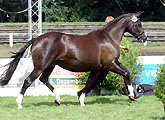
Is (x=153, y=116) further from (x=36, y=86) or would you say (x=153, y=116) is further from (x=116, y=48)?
(x=36, y=86)

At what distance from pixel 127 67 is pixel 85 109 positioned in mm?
2797

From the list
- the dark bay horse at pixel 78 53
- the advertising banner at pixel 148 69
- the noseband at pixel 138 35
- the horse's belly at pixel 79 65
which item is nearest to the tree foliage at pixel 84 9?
the advertising banner at pixel 148 69

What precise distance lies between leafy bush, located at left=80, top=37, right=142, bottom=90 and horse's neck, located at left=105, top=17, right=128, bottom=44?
5.03 ft

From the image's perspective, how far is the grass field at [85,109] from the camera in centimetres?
794

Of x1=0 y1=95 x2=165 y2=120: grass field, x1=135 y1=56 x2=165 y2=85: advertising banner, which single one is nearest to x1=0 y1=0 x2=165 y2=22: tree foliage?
x1=135 y1=56 x2=165 y2=85: advertising banner

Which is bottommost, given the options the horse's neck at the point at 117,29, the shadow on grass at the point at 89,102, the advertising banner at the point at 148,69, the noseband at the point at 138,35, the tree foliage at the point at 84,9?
the tree foliage at the point at 84,9

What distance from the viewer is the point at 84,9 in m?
37.9

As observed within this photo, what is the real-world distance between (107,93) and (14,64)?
10.1ft

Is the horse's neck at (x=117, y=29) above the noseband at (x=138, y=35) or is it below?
above

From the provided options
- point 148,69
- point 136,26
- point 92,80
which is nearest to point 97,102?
point 92,80

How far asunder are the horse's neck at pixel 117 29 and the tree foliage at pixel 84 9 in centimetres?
2474

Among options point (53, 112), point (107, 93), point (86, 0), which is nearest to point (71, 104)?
point (53, 112)

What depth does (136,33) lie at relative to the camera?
10117 mm

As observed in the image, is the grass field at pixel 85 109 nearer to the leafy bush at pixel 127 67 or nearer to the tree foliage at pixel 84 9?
the leafy bush at pixel 127 67
